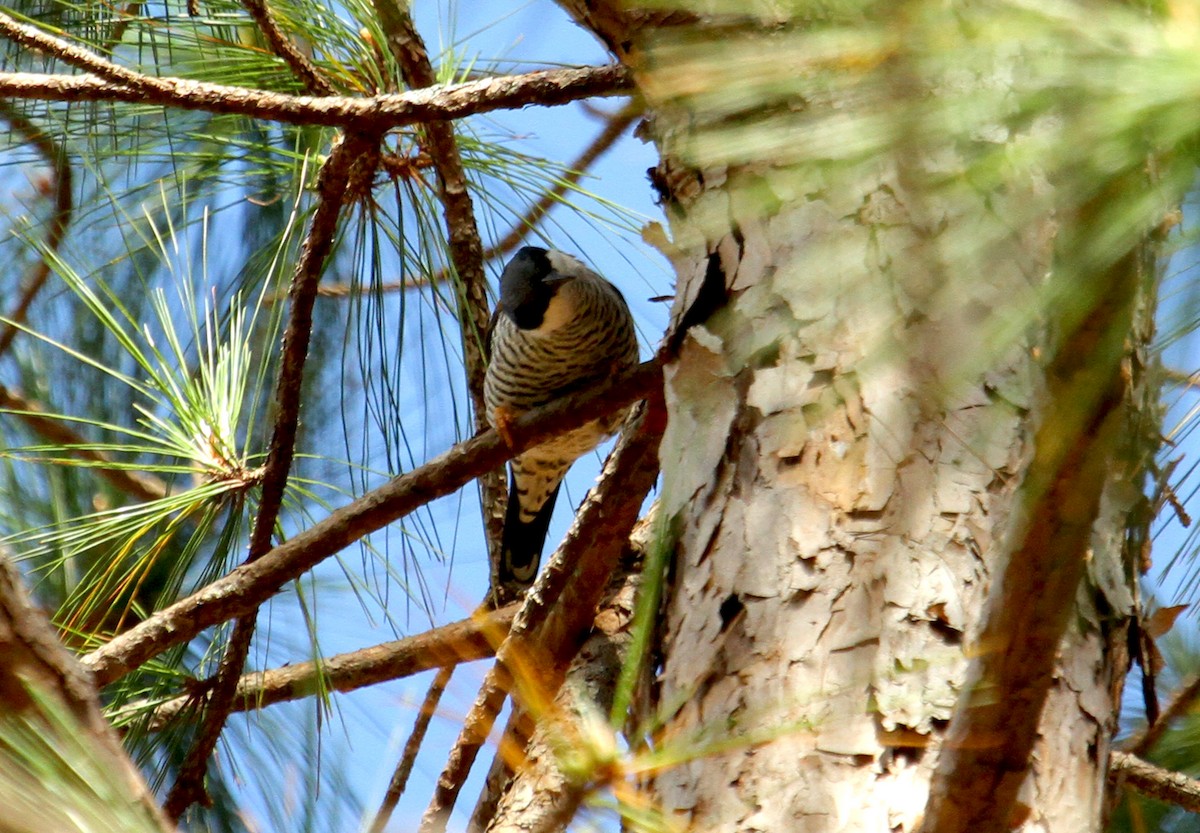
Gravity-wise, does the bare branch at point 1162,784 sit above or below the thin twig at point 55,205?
below

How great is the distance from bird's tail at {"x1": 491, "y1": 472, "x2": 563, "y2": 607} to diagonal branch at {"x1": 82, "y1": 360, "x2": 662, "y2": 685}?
144 centimetres

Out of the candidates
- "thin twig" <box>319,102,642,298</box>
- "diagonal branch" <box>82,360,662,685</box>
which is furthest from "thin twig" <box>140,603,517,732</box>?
"thin twig" <box>319,102,642,298</box>

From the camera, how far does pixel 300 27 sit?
2.63m

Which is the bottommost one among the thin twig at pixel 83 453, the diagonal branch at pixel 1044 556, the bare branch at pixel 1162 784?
the diagonal branch at pixel 1044 556

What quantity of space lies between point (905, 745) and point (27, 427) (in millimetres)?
3200

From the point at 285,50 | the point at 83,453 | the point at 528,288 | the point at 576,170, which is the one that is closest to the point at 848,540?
the point at 285,50

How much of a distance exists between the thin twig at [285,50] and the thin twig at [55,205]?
73cm

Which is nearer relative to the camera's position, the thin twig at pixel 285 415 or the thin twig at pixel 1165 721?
the thin twig at pixel 1165 721

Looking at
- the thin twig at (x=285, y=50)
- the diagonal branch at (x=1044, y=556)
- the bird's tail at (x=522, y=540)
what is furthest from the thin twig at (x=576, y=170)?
the diagonal branch at (x=1044, y=556)

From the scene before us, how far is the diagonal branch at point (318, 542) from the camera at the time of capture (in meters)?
2.03

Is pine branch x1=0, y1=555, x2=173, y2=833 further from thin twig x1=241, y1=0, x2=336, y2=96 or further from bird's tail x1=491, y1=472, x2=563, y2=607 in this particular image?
bird's tail x1=491, y1=472, x2=563, y2=607

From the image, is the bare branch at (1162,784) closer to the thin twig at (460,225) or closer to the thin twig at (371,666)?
the thin twig at (371,666)

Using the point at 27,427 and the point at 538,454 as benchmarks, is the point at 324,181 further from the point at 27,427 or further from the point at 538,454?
→ the point at 27,427

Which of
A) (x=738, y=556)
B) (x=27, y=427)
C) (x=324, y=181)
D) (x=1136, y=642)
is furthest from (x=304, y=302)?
(x=27, y=427)
